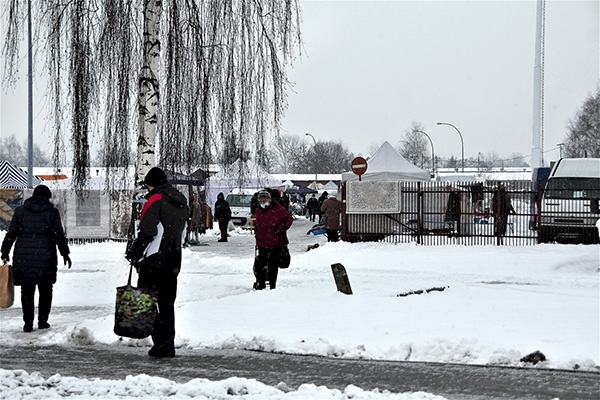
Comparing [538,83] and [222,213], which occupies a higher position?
[538,83]

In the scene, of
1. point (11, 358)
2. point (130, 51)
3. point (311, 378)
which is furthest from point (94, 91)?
point (311, 378)

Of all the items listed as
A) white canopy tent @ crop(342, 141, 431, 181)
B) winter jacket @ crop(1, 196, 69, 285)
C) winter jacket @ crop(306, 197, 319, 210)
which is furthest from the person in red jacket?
winter jacket @ crop(306, 197, 319, 210)

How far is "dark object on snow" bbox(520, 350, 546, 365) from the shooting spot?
827cm

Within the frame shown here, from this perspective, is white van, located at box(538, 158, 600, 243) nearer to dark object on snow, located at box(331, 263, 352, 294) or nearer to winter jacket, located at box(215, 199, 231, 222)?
winter jacket, located at box(215, 199, 231, 222)

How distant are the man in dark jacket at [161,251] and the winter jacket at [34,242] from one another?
2.67 meters

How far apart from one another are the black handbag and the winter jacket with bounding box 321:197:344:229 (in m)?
18.4

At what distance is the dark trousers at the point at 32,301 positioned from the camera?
10828 millimetres

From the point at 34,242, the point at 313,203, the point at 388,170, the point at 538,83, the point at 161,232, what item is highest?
the point at 538,83

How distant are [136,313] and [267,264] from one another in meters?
5.86

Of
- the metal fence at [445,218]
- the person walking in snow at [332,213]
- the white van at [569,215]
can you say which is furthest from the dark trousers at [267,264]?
the white van at [569,215]

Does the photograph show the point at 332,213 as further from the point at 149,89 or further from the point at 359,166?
the point at 149,89

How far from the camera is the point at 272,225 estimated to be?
14086 millimetres

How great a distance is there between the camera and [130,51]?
1515 cm

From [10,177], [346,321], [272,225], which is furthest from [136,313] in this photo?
[10,177]
